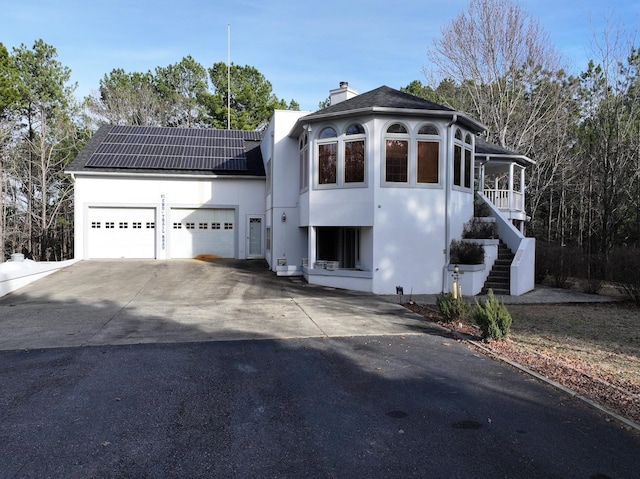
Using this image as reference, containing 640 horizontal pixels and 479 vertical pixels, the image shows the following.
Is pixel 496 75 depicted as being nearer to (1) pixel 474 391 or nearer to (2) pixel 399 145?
(2) pixel 399 145

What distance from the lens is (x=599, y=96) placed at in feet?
82.3

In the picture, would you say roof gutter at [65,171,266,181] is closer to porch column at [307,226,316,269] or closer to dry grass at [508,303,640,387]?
porch column at [307,226,316,269]

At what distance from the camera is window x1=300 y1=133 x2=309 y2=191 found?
50.1ft

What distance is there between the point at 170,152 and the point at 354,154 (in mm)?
11957

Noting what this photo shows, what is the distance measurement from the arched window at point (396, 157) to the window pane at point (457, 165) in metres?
1.66

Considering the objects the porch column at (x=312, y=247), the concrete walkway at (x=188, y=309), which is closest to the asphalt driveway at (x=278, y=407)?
the concrete walkway at (x=188, y=309)

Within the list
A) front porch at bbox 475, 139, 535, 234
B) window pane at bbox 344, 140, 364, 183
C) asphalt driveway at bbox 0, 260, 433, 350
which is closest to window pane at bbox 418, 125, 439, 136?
window pane at bbox 344, 140, 364, 183

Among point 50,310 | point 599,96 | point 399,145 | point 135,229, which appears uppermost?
point 599,96

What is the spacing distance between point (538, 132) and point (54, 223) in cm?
3049

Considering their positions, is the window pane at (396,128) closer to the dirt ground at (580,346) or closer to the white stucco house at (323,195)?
the white stucco house at (323,195)

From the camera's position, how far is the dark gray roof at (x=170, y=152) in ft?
67.4

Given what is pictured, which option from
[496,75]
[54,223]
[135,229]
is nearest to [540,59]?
[496,75]

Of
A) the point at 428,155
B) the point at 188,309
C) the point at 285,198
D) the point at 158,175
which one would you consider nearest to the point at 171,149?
the point at 158,175

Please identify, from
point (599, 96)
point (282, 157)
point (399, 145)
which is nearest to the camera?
point (399, 145)
